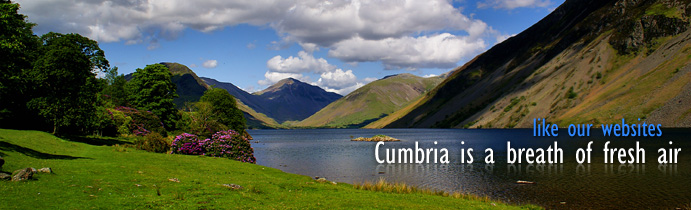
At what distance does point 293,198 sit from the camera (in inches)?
923

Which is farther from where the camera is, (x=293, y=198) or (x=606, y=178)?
(x=606, y=178)

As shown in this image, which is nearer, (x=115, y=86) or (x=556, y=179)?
(x=556, y=179)

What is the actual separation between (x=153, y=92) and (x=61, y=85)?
4384 centimetres

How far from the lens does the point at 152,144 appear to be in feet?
174

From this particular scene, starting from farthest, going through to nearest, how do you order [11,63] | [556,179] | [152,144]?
[152,144], [556,179], [11,63]

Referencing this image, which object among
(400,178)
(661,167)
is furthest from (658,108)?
(400,178)

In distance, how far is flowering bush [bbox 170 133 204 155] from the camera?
175 ft

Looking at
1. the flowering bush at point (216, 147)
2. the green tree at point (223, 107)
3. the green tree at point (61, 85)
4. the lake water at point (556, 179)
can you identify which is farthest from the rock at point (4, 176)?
the green tree at point (223, 107)

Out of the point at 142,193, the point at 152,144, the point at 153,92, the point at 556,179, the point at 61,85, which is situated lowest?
the point at 556,179

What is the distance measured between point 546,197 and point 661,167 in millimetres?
28301

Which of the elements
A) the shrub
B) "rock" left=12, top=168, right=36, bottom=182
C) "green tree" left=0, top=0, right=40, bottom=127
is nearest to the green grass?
"rock" left=12, top=168, right=36, bottom=182

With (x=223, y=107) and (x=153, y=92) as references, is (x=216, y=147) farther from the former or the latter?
(x=223, y=107)

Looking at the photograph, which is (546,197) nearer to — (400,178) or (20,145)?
(400,178)

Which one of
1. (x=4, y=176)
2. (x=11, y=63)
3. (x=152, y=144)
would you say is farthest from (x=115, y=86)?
(x=4, y=176)
